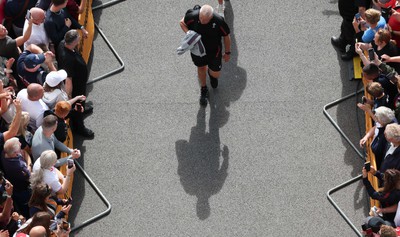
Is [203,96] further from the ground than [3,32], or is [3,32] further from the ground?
[3,32]

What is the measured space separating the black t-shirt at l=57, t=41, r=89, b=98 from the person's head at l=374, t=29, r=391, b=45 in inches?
159

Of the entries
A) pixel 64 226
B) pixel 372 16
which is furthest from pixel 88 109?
pixel 372 16

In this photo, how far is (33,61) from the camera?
392 inches

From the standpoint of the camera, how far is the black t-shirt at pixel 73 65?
10.3 m

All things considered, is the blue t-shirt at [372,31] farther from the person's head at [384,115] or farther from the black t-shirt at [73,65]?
the black t-shirt at [73,65]

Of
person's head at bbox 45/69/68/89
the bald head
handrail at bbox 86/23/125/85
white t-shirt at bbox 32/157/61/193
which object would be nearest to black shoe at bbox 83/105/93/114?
handrail at bbox 86/23/125/85

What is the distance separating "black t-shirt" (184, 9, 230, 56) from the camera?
10586 millimetres

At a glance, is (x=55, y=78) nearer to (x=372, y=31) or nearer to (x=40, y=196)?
(x=40, y=196)

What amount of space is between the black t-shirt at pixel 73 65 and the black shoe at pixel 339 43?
413 centimetres

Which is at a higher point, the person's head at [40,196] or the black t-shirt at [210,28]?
the black t-shirt at [210,28]

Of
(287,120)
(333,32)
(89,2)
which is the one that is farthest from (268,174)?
(89,2)

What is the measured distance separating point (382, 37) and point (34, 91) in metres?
4.65

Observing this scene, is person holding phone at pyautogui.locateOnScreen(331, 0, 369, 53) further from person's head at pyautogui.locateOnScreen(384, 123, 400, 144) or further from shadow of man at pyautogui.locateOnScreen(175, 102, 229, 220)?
person's head at pyautogui.locateOnScreen(384, 123, 400, 144)

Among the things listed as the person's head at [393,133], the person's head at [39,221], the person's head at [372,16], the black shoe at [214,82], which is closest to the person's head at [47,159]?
the person's head at [39,221]
